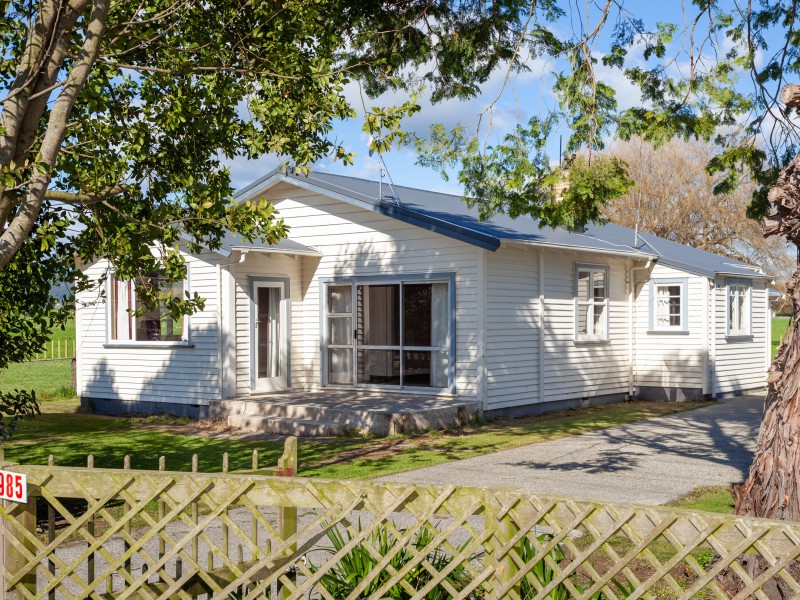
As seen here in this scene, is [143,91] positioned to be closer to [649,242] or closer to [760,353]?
[649,242]

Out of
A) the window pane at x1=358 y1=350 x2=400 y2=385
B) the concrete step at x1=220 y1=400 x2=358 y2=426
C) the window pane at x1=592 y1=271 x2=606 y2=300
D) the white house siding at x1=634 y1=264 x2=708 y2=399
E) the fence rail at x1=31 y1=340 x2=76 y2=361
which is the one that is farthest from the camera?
the fence rail at x1=31 y1=340 x2=76 y2=361

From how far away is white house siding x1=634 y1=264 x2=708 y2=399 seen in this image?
21219 millimetres

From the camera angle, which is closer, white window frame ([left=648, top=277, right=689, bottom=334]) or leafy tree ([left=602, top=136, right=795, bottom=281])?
white window frame ([left=648, top=277, right=689, bottom=334])

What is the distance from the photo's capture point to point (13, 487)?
4.48m

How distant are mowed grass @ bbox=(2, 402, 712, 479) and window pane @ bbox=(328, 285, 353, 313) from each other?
3.82m

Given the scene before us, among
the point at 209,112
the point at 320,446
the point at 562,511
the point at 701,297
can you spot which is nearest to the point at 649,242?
the point at 701,297

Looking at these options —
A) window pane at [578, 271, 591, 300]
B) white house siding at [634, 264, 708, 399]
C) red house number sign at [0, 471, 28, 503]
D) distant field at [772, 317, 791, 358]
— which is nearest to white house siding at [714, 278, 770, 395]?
white house siding at [634, 264, 708, 399]

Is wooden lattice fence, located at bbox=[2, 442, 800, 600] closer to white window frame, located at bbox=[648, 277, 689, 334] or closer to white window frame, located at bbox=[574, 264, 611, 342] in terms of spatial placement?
white window frame, located at bbox=[574, 264, 611, 342]

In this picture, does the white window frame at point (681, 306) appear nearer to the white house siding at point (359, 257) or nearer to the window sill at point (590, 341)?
the window sill at point (590, 341)

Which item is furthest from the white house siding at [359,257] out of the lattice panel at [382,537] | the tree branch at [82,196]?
the lattice panel at [382,537]

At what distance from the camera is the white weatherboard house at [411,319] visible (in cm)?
1727

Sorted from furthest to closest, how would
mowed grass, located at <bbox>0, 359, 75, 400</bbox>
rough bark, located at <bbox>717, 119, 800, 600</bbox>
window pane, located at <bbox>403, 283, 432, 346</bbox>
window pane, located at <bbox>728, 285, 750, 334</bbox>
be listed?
1. mowed grass, located at <bbox>0, 359, 75, 400</bbox>
2. window pane, located at <bbox>728, 285, 750, 334</bbox>
3. window pane, located at <bbox>403, 283, 432, 346</bbox>
4. rough bark, located at <bbox>717, 119, 800, 600</bbox>

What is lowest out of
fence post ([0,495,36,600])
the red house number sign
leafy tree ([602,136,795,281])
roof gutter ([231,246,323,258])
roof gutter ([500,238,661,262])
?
fence post ([0,495,36,600])

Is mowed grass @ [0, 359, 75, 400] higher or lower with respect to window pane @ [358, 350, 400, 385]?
lower
